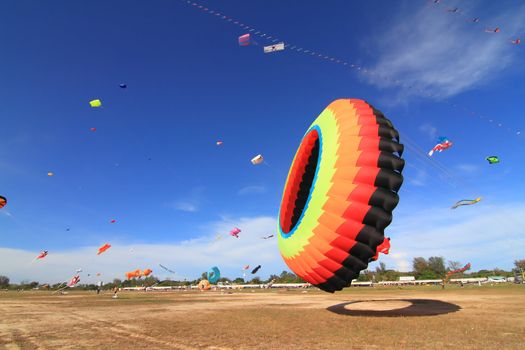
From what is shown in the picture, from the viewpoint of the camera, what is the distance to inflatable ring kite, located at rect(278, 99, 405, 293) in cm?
1191

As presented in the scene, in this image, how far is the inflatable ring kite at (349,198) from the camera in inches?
469

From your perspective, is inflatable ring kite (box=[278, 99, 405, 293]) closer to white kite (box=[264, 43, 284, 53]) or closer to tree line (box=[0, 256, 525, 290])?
white kite (box=[264, 43, 284, 53])

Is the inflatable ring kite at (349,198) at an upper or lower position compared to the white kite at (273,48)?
lower

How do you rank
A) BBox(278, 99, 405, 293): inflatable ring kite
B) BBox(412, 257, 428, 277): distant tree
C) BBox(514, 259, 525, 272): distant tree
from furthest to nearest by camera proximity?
1. BBox(412, 257, 428, 277): distant tree
2. BBox(514, 259, 525, 272): distant tree
3. BBox(278, 99, 405, 293): inflatable ring kite

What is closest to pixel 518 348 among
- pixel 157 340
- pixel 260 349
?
pixel 260 349

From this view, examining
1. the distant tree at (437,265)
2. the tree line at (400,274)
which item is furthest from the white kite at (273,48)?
the distant tree at (437,265)

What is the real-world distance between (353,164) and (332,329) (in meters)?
7.13

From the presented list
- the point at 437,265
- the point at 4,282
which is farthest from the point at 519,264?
the point at 4,282

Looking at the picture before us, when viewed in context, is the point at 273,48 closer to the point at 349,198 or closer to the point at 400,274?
the point at 349,198

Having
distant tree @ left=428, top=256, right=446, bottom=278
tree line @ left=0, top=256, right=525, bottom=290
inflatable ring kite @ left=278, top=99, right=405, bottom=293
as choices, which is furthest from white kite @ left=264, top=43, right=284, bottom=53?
distant tree @ left=428, top=256, right=446, bottom=278

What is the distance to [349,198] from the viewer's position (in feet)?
39.5

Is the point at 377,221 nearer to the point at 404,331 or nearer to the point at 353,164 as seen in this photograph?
the point at 353,164

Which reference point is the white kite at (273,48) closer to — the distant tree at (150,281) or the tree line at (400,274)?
the tree line at (400,274)

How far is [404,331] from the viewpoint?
1297 cm
